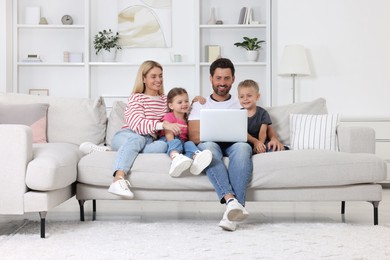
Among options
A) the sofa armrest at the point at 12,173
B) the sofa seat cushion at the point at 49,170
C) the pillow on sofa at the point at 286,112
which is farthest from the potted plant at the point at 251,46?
the sofa armrest at the point at 12,173

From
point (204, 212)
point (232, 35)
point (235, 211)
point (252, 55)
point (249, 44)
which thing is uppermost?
point (232, 35)

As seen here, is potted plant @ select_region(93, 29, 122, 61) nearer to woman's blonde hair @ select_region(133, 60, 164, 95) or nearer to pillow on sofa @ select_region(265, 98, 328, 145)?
woman's blonde hair @ select_region(133, 60, 164, 95)

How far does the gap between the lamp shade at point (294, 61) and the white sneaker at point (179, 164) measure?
2811 millimetres

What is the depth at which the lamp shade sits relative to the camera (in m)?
5.92

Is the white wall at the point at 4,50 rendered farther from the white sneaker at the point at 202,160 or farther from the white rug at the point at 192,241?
the white sneaker at the point at 202,160

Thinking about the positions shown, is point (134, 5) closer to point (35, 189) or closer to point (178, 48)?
point (178, 48)

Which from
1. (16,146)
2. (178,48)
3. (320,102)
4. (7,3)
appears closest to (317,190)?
(320,102)

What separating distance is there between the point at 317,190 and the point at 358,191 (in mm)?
226

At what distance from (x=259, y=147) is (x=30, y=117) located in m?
1.50

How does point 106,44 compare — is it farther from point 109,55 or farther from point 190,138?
point 190,138

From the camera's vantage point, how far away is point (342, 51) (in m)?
6.23

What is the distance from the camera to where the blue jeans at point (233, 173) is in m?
3.35

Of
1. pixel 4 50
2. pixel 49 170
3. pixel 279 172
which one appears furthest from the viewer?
pixel 4 50

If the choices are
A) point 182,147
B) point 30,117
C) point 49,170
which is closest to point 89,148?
point 30,117
